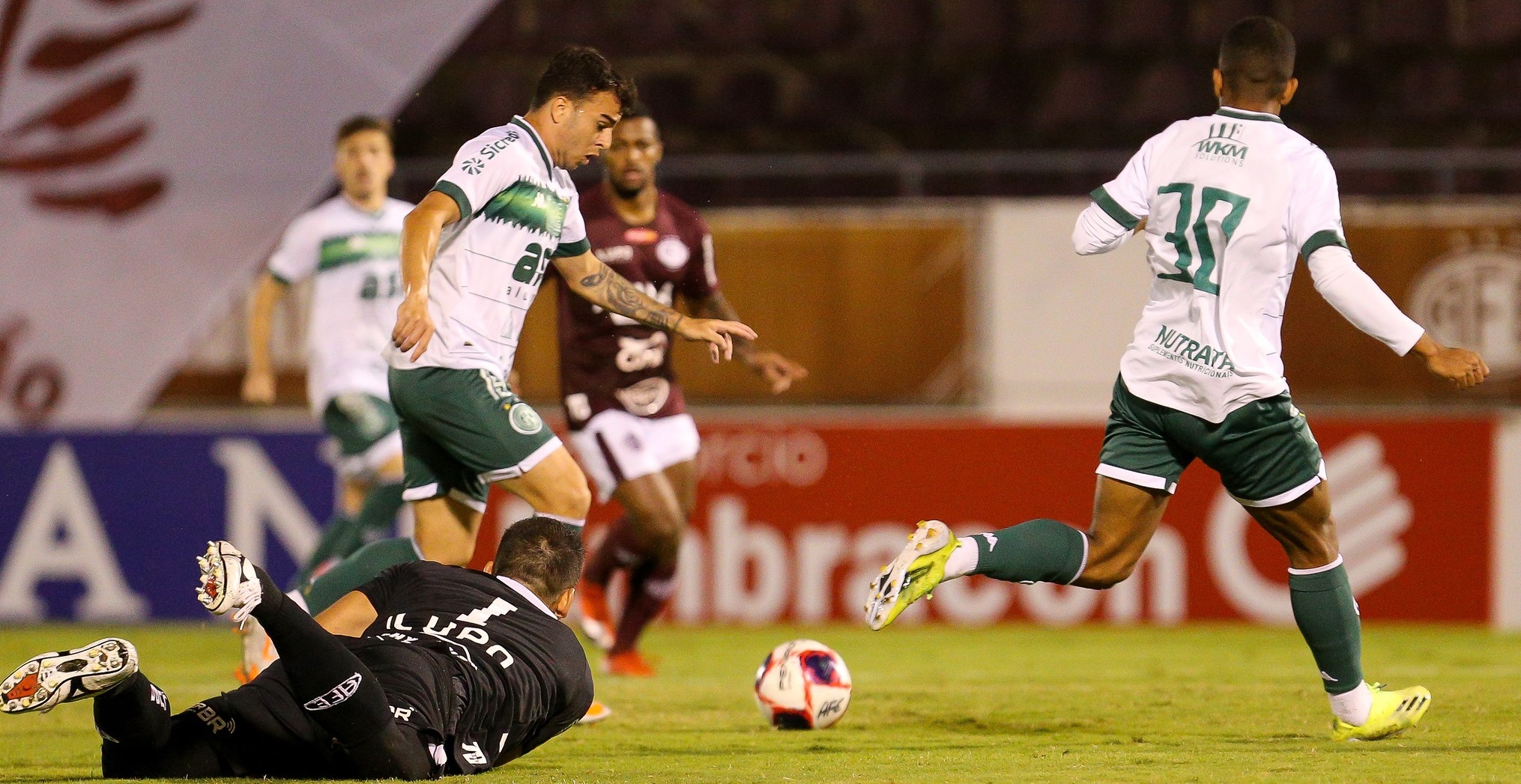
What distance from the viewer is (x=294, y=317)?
34.2ft

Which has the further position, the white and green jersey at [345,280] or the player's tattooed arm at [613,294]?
the white and green jersey at [345,280]

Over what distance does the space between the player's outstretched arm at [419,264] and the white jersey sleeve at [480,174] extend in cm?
Answer: 3

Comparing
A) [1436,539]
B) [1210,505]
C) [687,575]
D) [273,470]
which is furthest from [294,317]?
[1436,539]

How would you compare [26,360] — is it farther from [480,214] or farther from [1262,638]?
[1262,638]

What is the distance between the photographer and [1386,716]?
4.87 metres

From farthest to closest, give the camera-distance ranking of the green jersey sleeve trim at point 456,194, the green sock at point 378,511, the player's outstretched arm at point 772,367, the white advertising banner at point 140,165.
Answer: the white advertising banner at point 140,165, the green sock at point 378,511, the player's outstretched arm at point 772,367, the green jersey sleeve trim at point 456,194

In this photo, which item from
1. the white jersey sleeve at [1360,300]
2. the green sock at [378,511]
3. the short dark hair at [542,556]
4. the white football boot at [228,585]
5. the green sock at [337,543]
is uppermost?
the white jersey sleeve at [1360,300]

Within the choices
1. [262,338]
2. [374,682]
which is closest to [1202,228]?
[374,682]

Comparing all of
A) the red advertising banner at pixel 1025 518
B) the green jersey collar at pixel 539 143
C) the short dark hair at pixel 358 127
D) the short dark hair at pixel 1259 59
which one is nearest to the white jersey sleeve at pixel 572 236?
the green jersey collar at pixel 539 143

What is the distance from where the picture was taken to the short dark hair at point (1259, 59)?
15.3 feet

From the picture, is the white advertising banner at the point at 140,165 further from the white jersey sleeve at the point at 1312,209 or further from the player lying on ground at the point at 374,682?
the white jersey sleeve at the point at 1312,209

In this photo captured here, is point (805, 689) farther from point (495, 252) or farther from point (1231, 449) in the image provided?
point (495, 252)

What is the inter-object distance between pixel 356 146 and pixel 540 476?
283 centimetres

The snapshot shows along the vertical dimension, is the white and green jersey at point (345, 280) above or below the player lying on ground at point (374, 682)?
above
